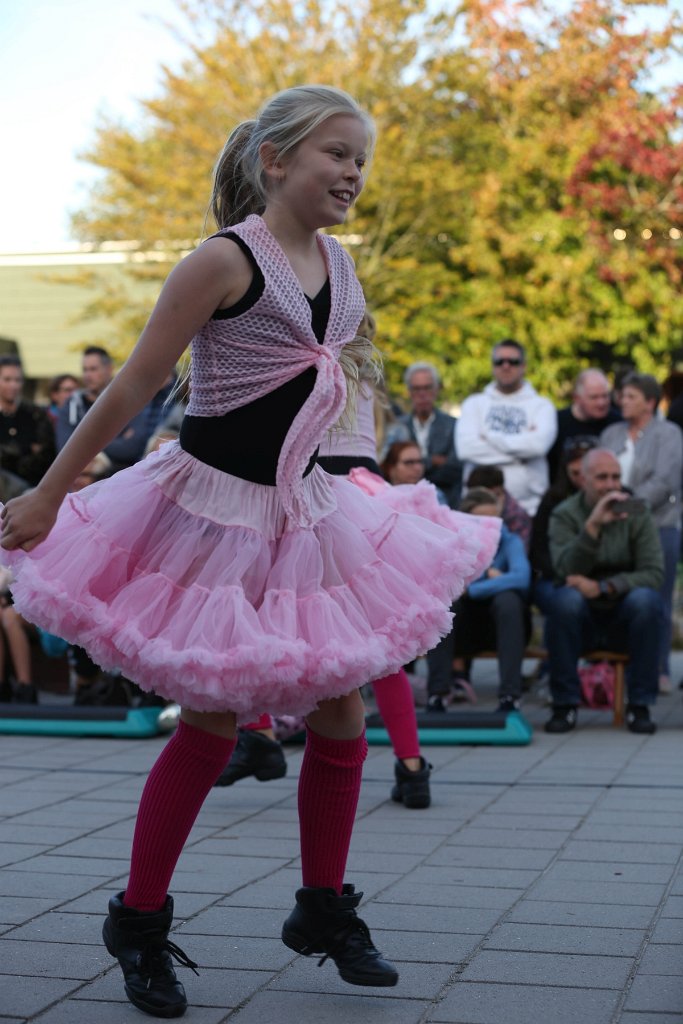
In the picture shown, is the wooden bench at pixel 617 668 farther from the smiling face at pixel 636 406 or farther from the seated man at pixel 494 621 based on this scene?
the smiling face at pixel 636 406

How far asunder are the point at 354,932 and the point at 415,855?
1523mm

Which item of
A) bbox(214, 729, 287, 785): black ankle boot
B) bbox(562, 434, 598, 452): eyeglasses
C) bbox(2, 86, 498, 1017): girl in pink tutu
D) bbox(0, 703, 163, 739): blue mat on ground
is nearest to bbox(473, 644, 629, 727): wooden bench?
bbox(562, 434, 598, 452): eyeglasses

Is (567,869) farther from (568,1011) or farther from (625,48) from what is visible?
(625,48)

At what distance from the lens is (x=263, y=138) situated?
323 cm

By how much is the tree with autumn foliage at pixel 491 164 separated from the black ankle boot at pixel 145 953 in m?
19.5

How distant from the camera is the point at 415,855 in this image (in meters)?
4.78

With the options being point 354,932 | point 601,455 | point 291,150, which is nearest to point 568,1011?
point 354,932

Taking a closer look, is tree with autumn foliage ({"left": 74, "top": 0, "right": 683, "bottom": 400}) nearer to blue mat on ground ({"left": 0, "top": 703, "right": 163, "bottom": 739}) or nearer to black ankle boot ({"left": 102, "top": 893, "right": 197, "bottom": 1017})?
blue mat on ground ({"left": 0, "top": 703, "right": 163, "bottom": 739})

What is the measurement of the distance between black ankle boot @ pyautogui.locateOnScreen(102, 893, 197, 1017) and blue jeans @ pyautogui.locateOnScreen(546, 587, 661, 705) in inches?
190

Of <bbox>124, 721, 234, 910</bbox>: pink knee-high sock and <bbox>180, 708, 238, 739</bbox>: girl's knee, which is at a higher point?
<bbox>180, 708, 238, 739</bbox>: girl's knee

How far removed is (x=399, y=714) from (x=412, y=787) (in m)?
0.28

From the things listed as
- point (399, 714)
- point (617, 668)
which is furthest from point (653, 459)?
point (399, 714)

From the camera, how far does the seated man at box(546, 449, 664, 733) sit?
7762 millimetres

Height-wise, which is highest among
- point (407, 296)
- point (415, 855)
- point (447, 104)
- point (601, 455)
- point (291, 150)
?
point (447, 104)
